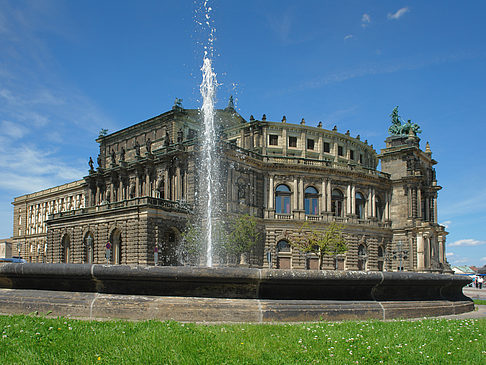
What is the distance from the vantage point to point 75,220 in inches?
2018

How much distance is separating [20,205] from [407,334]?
102 m

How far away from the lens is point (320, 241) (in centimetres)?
4925

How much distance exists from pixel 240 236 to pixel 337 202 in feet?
52.0

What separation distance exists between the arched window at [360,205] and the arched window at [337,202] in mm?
2841

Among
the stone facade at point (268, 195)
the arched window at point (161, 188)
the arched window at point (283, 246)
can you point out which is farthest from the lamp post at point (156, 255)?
the arched window at point (283, 246)

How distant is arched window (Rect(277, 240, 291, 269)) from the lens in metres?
52.7

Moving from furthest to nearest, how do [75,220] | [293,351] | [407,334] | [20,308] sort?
[75,220] < [20,308] < [407,334] < [293,351]

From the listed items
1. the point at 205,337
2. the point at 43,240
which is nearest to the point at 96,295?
the point at 205,337

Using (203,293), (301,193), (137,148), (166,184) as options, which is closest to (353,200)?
(301,193)

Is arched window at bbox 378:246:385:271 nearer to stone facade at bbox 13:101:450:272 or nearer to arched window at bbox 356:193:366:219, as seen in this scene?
stone facade at bbox 13:101:450:272

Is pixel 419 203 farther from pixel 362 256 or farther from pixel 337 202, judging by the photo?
pixel 337 202

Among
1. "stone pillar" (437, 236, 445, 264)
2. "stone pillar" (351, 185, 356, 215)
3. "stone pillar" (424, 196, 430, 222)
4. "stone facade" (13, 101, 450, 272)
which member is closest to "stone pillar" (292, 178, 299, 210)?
"stone facade" (13, 101, 450, 272)

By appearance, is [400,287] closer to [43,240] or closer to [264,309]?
[264,309]

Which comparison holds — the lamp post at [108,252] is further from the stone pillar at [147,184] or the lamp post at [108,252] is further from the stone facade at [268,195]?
the stone pillar at [147,184]
